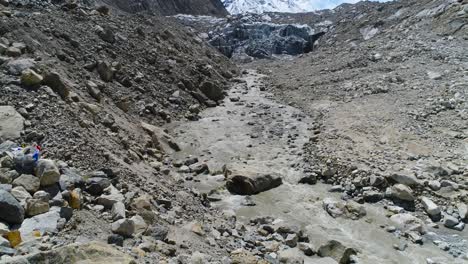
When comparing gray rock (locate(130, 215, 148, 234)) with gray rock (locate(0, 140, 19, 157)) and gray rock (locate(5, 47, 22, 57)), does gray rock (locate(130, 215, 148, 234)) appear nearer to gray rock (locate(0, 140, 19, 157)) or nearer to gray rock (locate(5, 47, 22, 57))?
gray rock (locate(0, 140, 19, 157))

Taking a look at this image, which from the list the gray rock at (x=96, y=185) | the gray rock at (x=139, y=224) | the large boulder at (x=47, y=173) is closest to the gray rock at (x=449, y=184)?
the gray rock at (x=139, y=224)

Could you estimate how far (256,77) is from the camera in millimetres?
28141

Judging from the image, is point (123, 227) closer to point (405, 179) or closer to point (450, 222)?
point (450, 222)

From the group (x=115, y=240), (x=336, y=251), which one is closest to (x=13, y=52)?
(x=115, y=240)

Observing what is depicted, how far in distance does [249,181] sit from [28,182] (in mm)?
5601

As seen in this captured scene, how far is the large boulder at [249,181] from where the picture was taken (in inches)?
414

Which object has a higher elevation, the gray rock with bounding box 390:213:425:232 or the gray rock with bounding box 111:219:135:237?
the gray rock with bounding box 390:213:425:232

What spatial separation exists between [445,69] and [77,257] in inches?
692

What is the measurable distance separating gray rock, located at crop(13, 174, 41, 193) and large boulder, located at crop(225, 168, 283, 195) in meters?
5.25

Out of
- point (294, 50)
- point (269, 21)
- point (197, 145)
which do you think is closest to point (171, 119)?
point (197, 145)

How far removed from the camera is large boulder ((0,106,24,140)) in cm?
730

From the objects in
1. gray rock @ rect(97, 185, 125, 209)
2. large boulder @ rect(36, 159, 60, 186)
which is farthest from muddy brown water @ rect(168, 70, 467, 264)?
large boulder @ rect(36, 159, 60, 186)

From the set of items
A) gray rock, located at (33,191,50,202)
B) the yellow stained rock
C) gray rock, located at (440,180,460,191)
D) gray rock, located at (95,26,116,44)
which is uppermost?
gray rock, located at (95,26,116,44)

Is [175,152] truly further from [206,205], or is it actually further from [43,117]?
[43,117]
